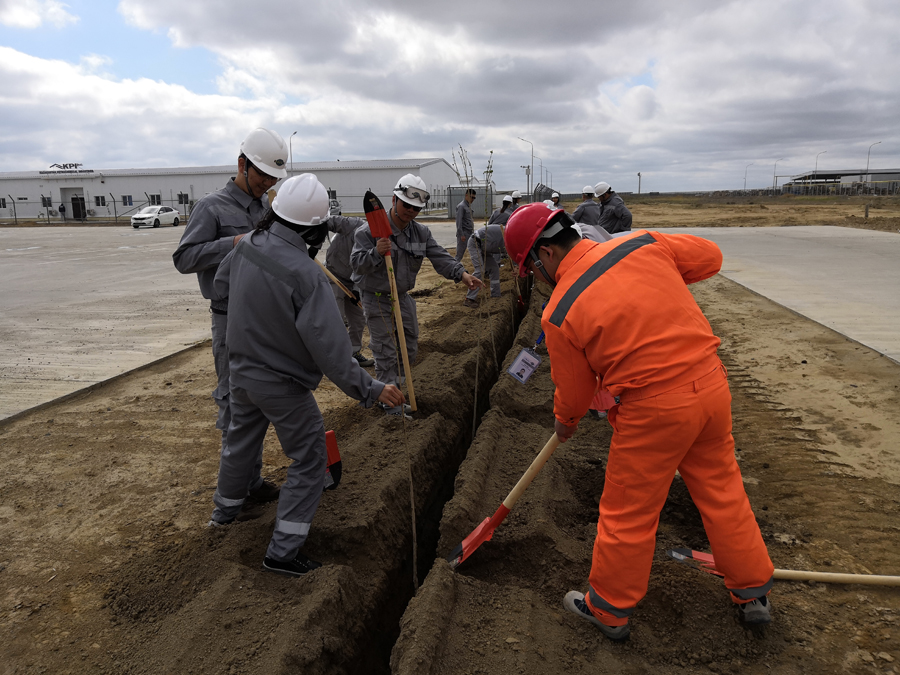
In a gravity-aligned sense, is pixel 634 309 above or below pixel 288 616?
above

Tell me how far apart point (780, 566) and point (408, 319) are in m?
3.42

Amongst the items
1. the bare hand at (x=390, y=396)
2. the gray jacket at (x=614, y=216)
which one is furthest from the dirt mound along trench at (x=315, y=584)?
the gray jacket at (x=614, y=216)

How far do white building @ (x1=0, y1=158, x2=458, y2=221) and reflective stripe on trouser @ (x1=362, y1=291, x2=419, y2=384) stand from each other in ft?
127

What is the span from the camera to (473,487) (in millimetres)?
3686

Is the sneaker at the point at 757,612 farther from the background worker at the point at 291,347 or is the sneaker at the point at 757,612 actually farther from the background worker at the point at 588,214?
the background worker at the point at 588,214

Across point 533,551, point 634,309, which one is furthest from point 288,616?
point 634,309

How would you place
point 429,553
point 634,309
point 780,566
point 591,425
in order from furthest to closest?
point 591,425
point 429,553
point 780,566
point 634,309

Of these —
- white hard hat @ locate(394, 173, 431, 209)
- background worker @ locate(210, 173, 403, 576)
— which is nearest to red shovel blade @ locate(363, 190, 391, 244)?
white hard hat @ locate(394, 173, 431, 209)

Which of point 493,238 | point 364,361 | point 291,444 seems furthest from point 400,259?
point 493,238

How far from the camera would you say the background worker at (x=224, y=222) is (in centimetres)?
347

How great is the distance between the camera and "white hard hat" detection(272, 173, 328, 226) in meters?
2.79

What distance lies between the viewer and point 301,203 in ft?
9.18

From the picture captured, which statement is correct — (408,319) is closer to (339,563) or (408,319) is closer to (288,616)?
(339,563)

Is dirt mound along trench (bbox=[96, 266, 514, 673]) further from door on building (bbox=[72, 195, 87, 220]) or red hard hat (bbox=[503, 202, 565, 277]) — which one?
door on building (bbox=[72, 195, 87, 220])
